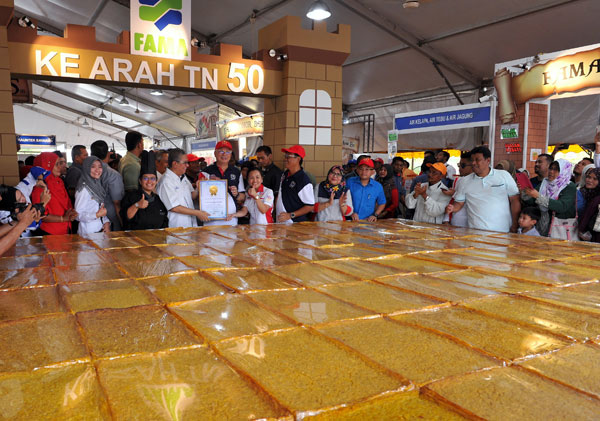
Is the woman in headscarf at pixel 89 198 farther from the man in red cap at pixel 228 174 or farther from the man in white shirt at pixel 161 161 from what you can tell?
the man in red cap at pixel 228 174

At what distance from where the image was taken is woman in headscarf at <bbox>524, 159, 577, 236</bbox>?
3623 mm

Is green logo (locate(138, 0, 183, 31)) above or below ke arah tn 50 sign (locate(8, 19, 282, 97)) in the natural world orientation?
above

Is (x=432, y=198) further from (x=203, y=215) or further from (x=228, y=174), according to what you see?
(x=203, y=215)

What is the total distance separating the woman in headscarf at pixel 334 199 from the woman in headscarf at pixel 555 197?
156cm

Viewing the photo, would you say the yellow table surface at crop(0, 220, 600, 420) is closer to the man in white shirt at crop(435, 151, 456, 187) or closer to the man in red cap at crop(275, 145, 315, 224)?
the man in red cap at crop(275, 145, 315, 224)

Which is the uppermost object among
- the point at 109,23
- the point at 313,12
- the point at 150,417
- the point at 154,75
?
the point at 109,23

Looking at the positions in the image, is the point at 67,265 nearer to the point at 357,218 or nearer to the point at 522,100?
the point at 357,218

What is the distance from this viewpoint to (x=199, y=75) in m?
4.74

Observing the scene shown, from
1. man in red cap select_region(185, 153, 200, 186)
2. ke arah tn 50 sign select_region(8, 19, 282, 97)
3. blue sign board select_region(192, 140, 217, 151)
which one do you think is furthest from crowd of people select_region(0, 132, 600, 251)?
blue sign board select_region(192, 140, 217, 151)

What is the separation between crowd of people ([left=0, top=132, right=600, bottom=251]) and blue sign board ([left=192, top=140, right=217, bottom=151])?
11201mm

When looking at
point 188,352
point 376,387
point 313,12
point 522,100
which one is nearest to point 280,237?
point 188,352

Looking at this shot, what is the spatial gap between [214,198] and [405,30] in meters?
6.69

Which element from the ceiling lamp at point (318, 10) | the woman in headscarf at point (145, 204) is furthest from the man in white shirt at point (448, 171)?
the woman in headscarf at point (145, 204)

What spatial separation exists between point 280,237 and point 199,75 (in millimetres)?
2780
